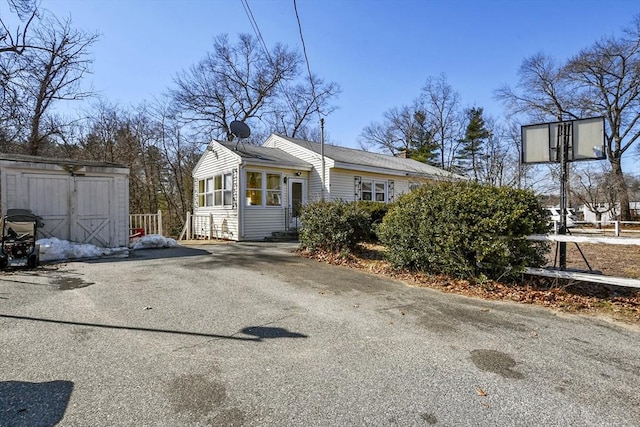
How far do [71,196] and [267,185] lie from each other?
6.71 metres

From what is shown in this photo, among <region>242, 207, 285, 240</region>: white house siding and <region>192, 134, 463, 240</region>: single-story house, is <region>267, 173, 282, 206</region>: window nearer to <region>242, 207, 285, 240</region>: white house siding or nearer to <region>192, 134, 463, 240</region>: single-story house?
<region>192, 134, 463, 240</region>: single-story house

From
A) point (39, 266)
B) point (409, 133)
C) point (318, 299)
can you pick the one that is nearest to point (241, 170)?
A: point (39, 266)

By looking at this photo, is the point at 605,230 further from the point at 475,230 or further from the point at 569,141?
the point at 475,230

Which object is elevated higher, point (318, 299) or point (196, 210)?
point (196, 210)

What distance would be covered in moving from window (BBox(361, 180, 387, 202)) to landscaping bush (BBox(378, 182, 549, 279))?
9.95m

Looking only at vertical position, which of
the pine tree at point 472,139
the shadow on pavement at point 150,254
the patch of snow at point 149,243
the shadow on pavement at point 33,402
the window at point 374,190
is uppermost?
the pine tree at point 472,139

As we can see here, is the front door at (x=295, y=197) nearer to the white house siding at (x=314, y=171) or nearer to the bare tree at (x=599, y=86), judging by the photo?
the white house siding at (x=314, y=171)

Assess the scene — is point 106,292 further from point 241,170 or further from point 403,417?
point 241,170

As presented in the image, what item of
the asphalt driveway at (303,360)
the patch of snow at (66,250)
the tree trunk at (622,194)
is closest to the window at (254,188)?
the patch of snow at (66,250)

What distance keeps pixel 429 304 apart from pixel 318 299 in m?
1.63

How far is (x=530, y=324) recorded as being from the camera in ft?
12.5

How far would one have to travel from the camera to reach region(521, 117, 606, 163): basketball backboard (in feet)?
16.9

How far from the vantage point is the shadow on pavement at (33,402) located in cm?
205

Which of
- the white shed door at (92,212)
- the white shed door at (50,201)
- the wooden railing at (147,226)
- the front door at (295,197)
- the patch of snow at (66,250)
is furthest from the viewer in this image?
the front door at (295,197)
